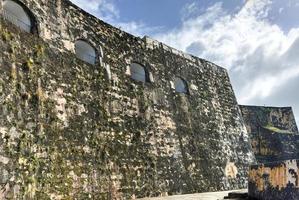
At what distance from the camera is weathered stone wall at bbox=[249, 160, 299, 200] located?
4969 mm

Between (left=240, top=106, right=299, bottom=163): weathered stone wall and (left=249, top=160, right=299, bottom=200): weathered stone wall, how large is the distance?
53.2 ft

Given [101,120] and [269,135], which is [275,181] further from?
[269,135]

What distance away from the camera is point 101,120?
955 cm

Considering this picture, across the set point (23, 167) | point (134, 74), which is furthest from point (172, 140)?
point (23, 167)

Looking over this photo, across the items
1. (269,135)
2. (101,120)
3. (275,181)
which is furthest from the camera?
(269,135)

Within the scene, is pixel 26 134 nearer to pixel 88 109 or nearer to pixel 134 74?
pixel 88 109

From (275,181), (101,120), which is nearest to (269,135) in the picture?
(101,120)

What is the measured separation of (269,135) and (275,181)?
1778 cm

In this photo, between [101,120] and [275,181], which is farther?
[101,120]

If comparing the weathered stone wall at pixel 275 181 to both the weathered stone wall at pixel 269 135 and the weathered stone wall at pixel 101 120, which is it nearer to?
the weathered stone wall at pixel 101 120

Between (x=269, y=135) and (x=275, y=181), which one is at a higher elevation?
(x=269, y=135)

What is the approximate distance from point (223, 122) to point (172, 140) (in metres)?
3.66

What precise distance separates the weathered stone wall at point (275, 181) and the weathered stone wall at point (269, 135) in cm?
1622

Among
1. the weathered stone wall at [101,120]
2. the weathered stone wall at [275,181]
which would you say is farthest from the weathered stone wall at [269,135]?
the weathered stone wall at [275,181]
